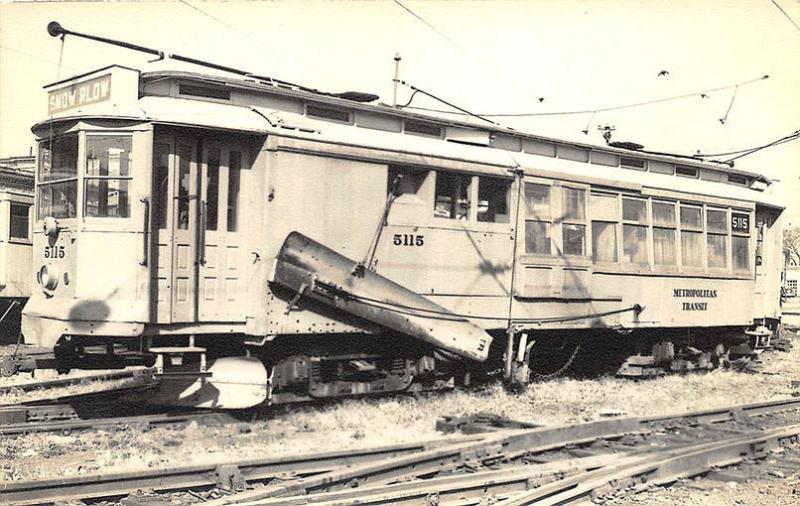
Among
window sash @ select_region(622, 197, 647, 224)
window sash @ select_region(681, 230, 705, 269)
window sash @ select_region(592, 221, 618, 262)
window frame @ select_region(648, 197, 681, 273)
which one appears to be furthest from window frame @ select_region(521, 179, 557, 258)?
window sash @ select_region(681, 230, 705, 269)

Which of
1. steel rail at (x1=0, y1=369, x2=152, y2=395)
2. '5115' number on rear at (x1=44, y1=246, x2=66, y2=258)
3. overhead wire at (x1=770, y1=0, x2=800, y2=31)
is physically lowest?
steel rail at (x1=0, y1=369, x2=152, y2=395)

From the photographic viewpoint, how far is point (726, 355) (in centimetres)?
1561

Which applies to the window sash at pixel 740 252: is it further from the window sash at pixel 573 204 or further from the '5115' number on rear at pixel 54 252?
the '5115' number on rear at pixel 54 252

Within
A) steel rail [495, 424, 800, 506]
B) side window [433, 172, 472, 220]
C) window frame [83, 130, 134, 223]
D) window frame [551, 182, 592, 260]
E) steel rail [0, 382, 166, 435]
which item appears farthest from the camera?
window frame [551, 182, 592, 260]

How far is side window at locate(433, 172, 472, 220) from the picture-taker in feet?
35.6

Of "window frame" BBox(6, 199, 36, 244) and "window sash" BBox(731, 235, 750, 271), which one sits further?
"window frame" BBox(6, 199, 36, 244)

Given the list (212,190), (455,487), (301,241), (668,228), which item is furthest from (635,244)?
(455,487)

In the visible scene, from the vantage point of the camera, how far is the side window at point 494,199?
11.3 m

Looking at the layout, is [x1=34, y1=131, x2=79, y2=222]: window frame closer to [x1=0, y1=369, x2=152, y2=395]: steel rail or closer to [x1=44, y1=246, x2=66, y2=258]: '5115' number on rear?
[x1=44, y1=246, x2=66, y2=258]: '5115' number on rear

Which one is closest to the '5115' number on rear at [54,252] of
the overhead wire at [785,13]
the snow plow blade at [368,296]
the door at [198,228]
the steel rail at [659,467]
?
the door at [198,228]

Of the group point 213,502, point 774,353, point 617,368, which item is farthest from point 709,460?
point 774,353

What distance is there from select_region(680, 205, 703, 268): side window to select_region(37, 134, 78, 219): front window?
966 centimetres

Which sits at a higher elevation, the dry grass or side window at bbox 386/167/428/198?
side window at bbox 386/167/428/198

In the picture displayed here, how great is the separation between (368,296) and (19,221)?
1213cm
